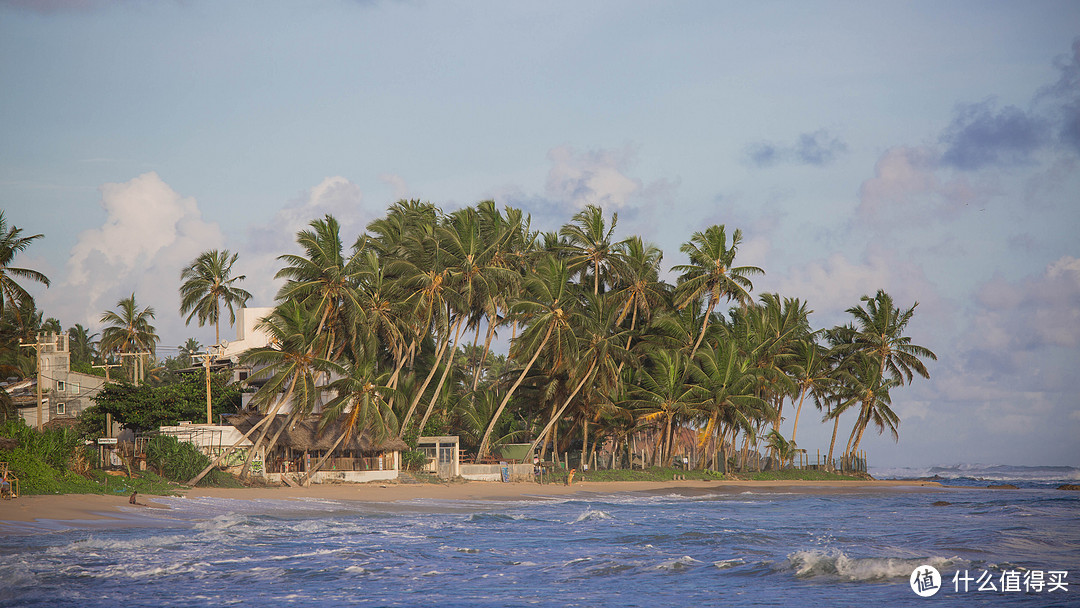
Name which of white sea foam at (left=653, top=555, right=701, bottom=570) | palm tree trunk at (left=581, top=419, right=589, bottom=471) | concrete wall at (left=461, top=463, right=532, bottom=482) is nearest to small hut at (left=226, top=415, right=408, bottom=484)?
concrete wall at (left=461, top=463, right=532, bottom=482)

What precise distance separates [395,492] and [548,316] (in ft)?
35.4

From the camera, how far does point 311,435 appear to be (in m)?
34.8

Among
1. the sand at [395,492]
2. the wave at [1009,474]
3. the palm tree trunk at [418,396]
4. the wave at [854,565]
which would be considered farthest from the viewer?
the wave at [1009,474]

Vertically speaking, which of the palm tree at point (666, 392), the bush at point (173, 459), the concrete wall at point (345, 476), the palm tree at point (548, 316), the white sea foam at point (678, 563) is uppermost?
the palm tree at point (548, 316)

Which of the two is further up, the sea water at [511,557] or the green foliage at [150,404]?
the green foliage at [150,404]

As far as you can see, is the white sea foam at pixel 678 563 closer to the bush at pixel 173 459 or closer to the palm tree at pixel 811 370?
the bush at pixel 173 459

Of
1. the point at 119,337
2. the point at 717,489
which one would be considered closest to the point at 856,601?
the point at 717,489

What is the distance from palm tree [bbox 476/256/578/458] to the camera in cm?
3831

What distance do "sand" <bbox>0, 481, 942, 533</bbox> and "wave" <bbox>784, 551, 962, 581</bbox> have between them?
15285 millimetres

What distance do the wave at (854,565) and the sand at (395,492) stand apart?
50.1 feet

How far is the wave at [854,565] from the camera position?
14.5 meters

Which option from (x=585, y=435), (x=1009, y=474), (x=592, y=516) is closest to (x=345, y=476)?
(x=592, y=516)

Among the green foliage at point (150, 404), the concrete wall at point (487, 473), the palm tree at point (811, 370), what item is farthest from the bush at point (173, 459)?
the palm tree at point (811, 370)

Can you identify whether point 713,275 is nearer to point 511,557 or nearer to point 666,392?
point 666,392
